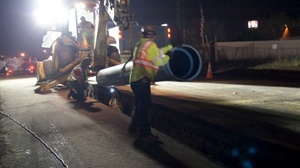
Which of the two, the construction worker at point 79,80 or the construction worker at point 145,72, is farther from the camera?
the construction worker at point 79,80

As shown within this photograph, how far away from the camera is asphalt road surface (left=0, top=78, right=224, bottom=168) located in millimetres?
4969

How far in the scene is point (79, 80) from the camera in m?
11.0

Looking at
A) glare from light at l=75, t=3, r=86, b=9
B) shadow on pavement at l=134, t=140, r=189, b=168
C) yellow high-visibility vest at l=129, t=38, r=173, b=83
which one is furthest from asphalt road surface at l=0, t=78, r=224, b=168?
glare from light at l=75, t=3, r=86, b=9

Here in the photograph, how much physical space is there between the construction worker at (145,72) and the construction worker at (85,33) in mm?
6825

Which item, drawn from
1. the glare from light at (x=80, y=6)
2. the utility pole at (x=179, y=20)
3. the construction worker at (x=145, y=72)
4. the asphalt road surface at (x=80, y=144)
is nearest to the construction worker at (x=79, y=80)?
the asphalt road surface at (x=80, y=144)

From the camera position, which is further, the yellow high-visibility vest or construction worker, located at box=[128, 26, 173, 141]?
construction worker, located at box=[128, 26, 173, 141]

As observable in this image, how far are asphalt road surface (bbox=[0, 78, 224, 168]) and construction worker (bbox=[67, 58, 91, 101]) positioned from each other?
1.88 meters

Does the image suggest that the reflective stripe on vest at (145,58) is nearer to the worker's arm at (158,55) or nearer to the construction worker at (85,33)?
the worker's arm at (158,55)

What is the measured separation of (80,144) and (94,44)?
5.23m

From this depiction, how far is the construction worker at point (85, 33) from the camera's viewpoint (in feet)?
41.3

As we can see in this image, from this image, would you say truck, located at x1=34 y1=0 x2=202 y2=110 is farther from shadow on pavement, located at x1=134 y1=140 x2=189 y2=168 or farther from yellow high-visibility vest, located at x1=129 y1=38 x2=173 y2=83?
shadow on pavement, located at x1=134 y1=140 x2=189 y2=168

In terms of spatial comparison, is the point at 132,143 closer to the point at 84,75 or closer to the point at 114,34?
the point at 84,75

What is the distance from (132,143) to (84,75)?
226 inches

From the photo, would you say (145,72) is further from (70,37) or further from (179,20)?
(179,20)
